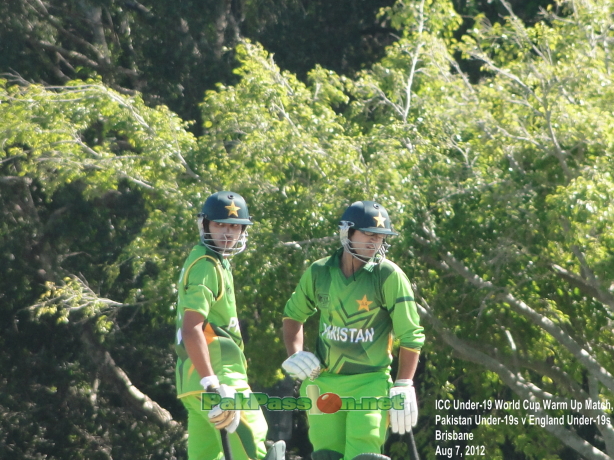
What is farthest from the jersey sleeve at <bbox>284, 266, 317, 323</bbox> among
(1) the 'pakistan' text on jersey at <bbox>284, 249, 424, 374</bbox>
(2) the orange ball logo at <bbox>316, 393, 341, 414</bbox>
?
(2) the orange ball logo at <bbox>316, 393, 341, 414</bbox>

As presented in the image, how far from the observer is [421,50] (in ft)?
33.9

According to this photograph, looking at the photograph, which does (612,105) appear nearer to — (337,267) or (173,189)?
(337,267)

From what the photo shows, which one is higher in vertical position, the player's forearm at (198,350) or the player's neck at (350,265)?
the player's neck at (350,265)

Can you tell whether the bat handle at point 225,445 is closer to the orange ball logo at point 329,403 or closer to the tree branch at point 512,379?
the orange ball logo at point 329,403

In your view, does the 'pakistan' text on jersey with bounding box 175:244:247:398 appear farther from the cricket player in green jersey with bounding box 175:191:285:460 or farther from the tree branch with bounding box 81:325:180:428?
the tree branch with bounding box 81:325:180:428

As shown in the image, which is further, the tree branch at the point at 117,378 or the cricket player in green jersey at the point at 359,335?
the tree branch at the point at 117,378

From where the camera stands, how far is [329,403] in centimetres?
465

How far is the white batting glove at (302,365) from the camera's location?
15.3 ft

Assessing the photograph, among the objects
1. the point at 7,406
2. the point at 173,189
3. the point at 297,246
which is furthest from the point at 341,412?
the point at 7,406

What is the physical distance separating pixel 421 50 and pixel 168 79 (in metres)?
5.49

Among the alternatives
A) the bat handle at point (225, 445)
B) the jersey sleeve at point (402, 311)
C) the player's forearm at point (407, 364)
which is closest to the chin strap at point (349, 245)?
→ the jersey sleeve at point (402, 311)

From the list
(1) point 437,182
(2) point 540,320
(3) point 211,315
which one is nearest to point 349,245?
(3) point 211,315

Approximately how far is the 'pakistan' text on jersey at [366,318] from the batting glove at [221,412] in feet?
2.09

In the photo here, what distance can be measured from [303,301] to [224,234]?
0.62m
